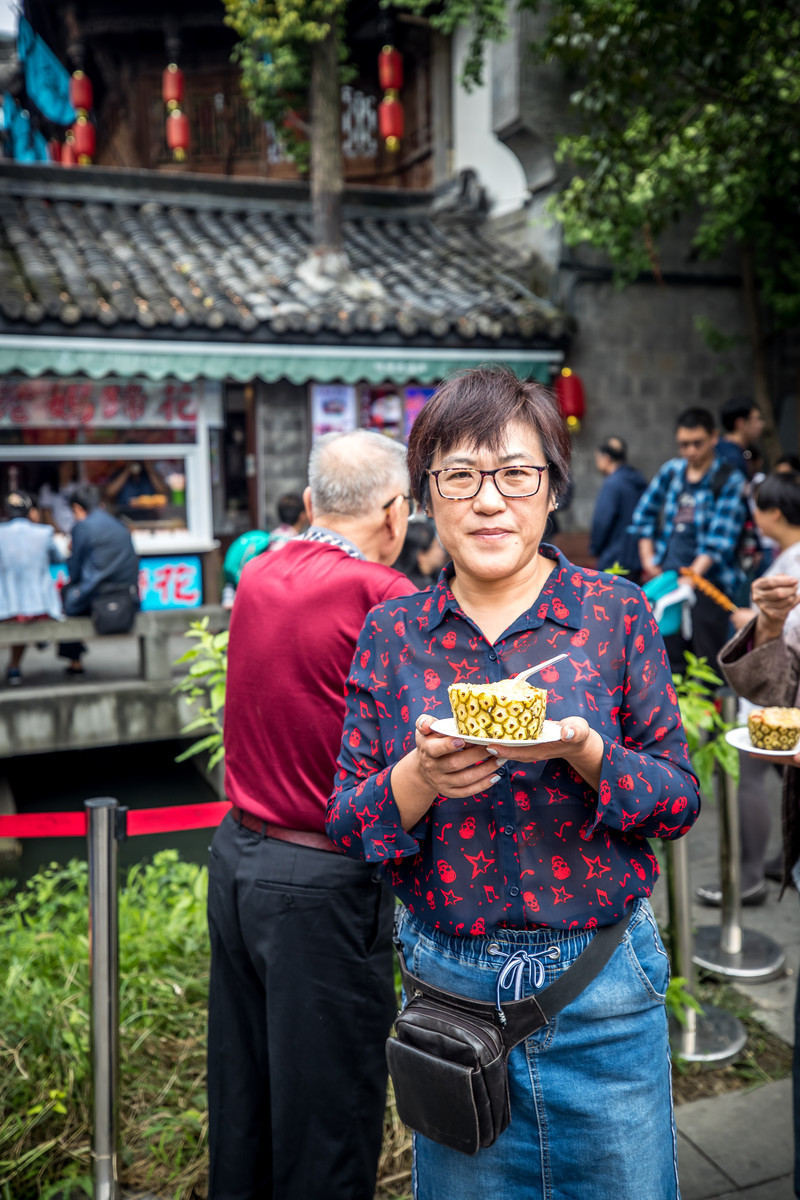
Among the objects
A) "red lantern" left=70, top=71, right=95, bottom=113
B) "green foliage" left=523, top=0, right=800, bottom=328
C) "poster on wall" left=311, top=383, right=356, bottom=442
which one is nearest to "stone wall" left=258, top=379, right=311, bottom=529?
"poster on wall" left=311, top=383, right=356, bottom=442

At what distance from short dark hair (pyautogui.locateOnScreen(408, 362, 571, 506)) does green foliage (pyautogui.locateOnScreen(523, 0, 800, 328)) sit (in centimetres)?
463

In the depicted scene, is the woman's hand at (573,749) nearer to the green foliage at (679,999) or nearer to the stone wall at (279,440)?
the green foliage at (679,999)

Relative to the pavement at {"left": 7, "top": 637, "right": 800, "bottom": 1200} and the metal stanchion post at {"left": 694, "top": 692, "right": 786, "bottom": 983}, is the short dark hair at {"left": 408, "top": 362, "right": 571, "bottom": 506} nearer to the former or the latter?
the pavement at {"left": 7, "top": 637, "right": 800, "bottom": 1200}

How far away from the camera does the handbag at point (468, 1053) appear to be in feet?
5.30

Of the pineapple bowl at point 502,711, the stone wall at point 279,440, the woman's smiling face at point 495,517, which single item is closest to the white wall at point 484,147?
the stone wall at point 279,440

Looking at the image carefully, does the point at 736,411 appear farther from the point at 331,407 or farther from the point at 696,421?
the point at 331,407

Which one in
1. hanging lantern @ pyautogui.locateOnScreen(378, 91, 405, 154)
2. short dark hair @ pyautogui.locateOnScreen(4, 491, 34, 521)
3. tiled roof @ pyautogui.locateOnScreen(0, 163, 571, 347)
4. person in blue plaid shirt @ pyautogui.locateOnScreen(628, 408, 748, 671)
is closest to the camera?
person in blue plaid shirt @ pyautogui.locateOnScreen(628, 408, 748, 671)

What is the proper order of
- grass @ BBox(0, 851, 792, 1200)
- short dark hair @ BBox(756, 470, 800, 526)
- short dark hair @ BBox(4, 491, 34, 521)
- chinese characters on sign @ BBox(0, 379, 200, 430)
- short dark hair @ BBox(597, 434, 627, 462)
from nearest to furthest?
grass @ BBox(0, 851, 792, 1200)
short dark hair @ BBox(756, 470, 800, 526)
short dark hair @ BBox(597, 434, 627, 462)
short dark hair @ BBox(4, 491, 34, 521)
chinese characters on sign @ BBox(0, 379, 200, 430)

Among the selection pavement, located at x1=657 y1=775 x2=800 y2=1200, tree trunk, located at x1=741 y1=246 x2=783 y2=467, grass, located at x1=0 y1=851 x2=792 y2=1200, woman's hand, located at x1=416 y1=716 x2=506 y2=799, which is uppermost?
tree trunk, located at x1=741 y1=246 x2=783 y2=467

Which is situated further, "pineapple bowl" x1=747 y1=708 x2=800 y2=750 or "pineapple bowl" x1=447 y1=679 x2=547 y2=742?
"pineapple bowl" x1=747 y1=708 x2=800 y2=750

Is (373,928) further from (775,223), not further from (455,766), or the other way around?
(775,223)

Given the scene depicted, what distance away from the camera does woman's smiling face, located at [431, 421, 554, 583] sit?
1.70 meters

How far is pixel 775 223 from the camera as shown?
1026 cm

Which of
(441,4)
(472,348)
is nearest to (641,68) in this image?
(472,348)
